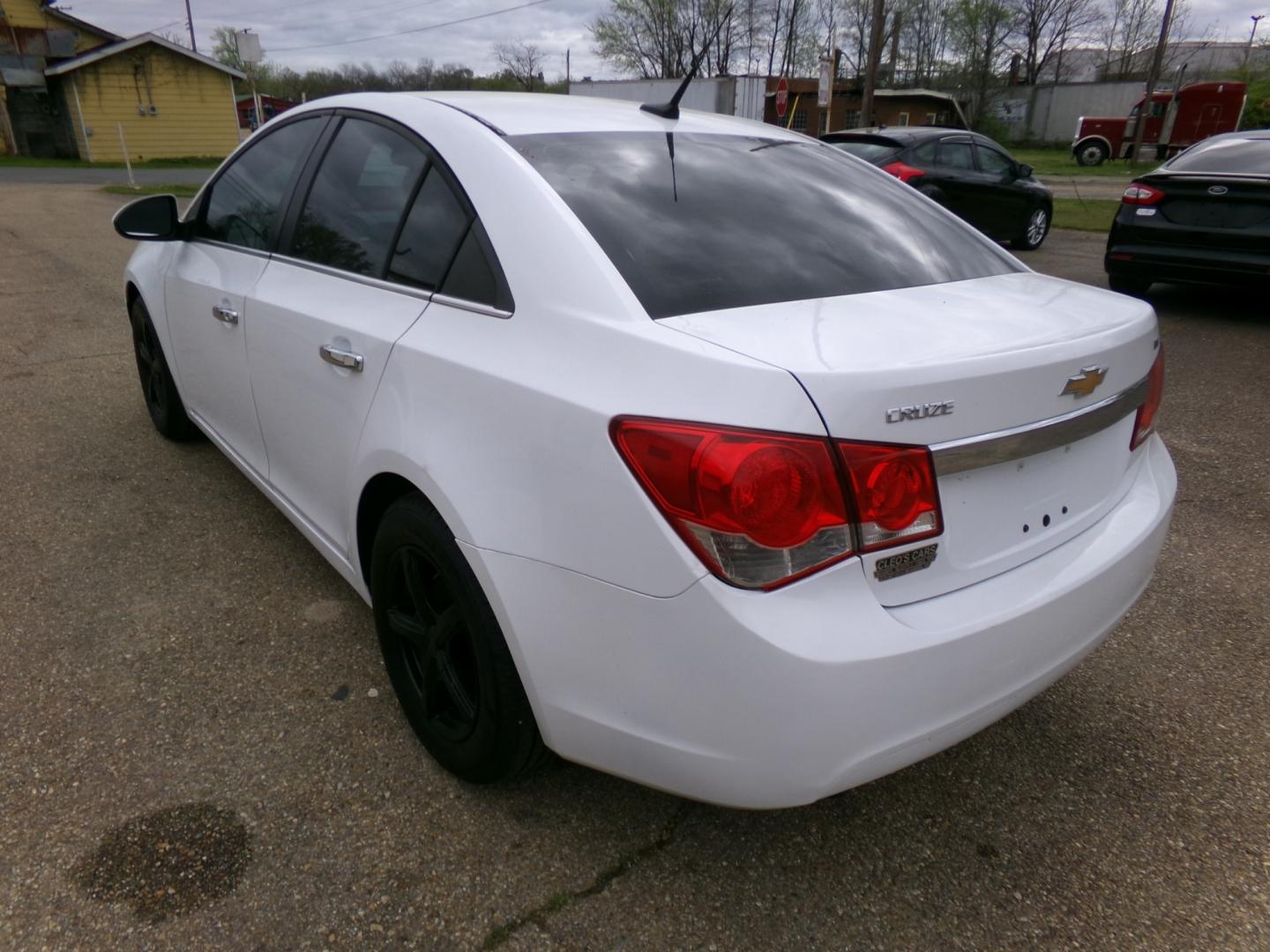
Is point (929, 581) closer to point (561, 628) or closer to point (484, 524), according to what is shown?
point (561, 628)

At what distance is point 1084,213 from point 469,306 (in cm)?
1610

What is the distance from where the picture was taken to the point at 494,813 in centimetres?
209

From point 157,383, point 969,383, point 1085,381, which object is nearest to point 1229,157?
point 1085,381

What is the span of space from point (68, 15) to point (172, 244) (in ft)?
137

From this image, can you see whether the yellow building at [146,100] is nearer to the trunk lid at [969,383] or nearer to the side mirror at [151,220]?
the side mirror at [151,220]

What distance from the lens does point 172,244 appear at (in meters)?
3.68

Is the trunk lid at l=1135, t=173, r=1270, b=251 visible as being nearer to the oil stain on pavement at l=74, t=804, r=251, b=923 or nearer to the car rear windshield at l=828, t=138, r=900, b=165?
the car rear windshield at l=828, t=138, r=900, b=165

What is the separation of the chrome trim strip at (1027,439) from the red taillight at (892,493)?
0.15 ft

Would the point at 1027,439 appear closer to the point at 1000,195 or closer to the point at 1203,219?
the point at 1203,219

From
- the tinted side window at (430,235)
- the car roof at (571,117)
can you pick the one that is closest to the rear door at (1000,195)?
the car roof at (571,117)

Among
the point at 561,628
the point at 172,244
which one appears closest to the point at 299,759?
the point at 561,628

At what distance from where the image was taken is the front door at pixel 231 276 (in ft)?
9.45

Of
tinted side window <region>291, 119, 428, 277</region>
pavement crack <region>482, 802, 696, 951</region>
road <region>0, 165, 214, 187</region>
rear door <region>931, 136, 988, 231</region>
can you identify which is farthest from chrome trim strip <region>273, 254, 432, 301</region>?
road <region>0, 165, 214, 187</region>

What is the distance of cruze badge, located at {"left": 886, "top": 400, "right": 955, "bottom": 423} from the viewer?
1479 millimetres
